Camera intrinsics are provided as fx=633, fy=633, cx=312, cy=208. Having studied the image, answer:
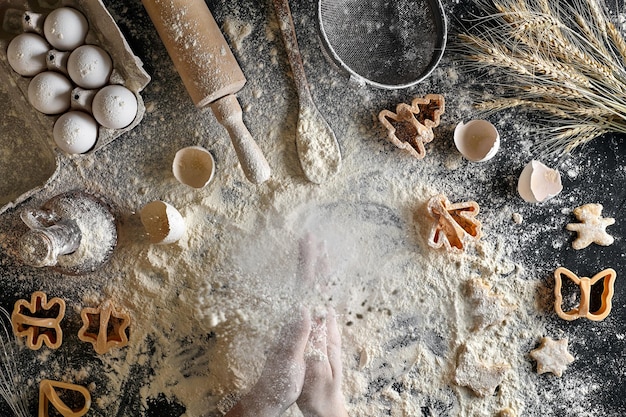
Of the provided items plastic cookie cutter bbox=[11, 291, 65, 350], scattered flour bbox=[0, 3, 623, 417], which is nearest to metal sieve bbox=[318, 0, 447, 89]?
scattered flour bbox=[0, 3, 623, 417]

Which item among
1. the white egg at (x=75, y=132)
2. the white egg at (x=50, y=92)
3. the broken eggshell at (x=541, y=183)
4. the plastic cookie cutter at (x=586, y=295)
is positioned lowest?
the plastic cookie cutter at (x=586, y=295)

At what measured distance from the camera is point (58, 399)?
5.22ft

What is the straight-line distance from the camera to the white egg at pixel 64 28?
4.72ft

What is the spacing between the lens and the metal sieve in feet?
5.10

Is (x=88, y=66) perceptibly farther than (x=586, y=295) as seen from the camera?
No

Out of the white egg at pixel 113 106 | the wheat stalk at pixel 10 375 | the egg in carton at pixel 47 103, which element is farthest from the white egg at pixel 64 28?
the wheat stalk at pixel 10 375

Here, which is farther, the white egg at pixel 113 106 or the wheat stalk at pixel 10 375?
the wheat stalk at pixel 10 375

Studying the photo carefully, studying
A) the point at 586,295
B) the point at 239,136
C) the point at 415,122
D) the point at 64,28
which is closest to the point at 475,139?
the point at 415,122

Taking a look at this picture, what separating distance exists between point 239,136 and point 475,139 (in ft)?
1.92

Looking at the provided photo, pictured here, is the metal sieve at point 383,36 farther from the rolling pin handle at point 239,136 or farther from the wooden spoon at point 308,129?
the rolling pin handle at point 239,136

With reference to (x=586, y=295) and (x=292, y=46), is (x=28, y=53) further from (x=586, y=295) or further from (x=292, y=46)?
(x=586, y=295)

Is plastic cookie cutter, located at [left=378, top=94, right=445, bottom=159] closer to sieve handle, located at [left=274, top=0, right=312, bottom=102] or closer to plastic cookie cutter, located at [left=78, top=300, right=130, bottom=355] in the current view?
sieve handle, located at [left=274, top=0, right=312, bottom=102]

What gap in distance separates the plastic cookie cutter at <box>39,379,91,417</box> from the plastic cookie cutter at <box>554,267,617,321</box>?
1204 mm

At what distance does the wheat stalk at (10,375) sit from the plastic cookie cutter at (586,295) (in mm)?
1369
